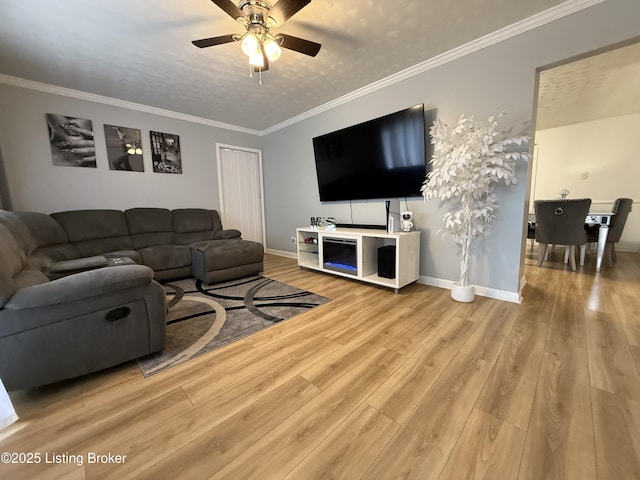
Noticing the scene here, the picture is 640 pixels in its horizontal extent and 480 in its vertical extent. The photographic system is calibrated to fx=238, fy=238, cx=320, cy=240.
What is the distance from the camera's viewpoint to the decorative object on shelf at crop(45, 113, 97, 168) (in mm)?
2881

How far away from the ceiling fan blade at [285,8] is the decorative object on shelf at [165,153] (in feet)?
9.50

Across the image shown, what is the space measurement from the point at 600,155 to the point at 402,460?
6.46m

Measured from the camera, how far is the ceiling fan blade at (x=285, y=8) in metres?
1.45

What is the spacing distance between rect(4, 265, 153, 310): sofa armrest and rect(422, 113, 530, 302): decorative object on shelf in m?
2.36

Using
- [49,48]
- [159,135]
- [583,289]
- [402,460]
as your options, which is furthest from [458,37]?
[159,135]

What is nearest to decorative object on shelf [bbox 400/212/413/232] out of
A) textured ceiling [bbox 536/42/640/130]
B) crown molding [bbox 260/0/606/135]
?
crown molding [bbox 260/0/606/135]

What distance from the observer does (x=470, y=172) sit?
81.2 inches

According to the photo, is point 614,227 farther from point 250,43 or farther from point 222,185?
point 222,185

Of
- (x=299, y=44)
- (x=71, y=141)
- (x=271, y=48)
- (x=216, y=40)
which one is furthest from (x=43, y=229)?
(x=299, y=44)

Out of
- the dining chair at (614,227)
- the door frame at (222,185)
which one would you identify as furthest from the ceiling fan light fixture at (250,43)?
the dining chair at (614,227)

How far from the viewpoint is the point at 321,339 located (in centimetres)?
165

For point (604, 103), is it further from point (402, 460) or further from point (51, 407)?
point (51, 407)

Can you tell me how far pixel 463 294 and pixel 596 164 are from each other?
15.7ft

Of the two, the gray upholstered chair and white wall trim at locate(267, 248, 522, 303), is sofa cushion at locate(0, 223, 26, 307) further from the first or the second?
the gray upholstered chair
